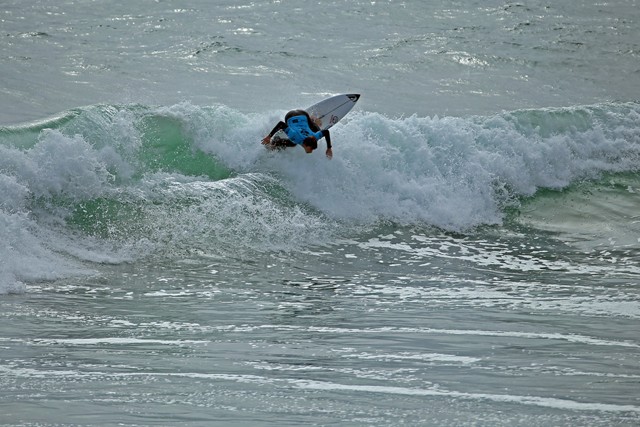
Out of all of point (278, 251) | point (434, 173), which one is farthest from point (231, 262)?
point (434, 173)

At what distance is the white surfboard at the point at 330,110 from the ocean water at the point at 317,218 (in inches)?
9.5

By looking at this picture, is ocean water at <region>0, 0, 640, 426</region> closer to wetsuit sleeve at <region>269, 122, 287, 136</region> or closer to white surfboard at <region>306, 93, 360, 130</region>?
white surfboard at <region>306, 93, 360, 130</region>

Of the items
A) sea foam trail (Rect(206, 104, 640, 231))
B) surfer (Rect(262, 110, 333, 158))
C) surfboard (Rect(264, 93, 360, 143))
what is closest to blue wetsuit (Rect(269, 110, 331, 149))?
surfer (Rect(262, 110, 333, 158))

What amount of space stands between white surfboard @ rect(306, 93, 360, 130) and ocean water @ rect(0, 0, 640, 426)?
24 cm

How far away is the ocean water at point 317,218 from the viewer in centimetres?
686

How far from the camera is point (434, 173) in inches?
582

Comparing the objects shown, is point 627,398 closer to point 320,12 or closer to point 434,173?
point 434,173

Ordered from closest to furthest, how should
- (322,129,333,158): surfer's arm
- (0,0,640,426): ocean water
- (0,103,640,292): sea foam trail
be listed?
(0,0,640,426): ocean water < (0,103,640,292): sea foam trail < (322,129,333,158): surfer's arm

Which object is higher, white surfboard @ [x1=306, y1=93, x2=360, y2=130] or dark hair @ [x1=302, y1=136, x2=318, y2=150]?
white surfboard @ [x1=306, y1=93, x2=360, y2=130]

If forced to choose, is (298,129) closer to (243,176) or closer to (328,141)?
(328,141)

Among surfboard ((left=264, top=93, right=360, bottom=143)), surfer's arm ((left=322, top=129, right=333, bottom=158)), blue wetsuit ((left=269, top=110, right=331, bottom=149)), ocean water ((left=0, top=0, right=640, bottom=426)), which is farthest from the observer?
surfboard ((left=264, top=93, right=360, bottom=143))

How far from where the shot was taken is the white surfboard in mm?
14391

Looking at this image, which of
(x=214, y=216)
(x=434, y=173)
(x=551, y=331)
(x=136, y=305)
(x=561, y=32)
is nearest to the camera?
(x=551, y=331)

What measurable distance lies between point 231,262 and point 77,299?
227cm
